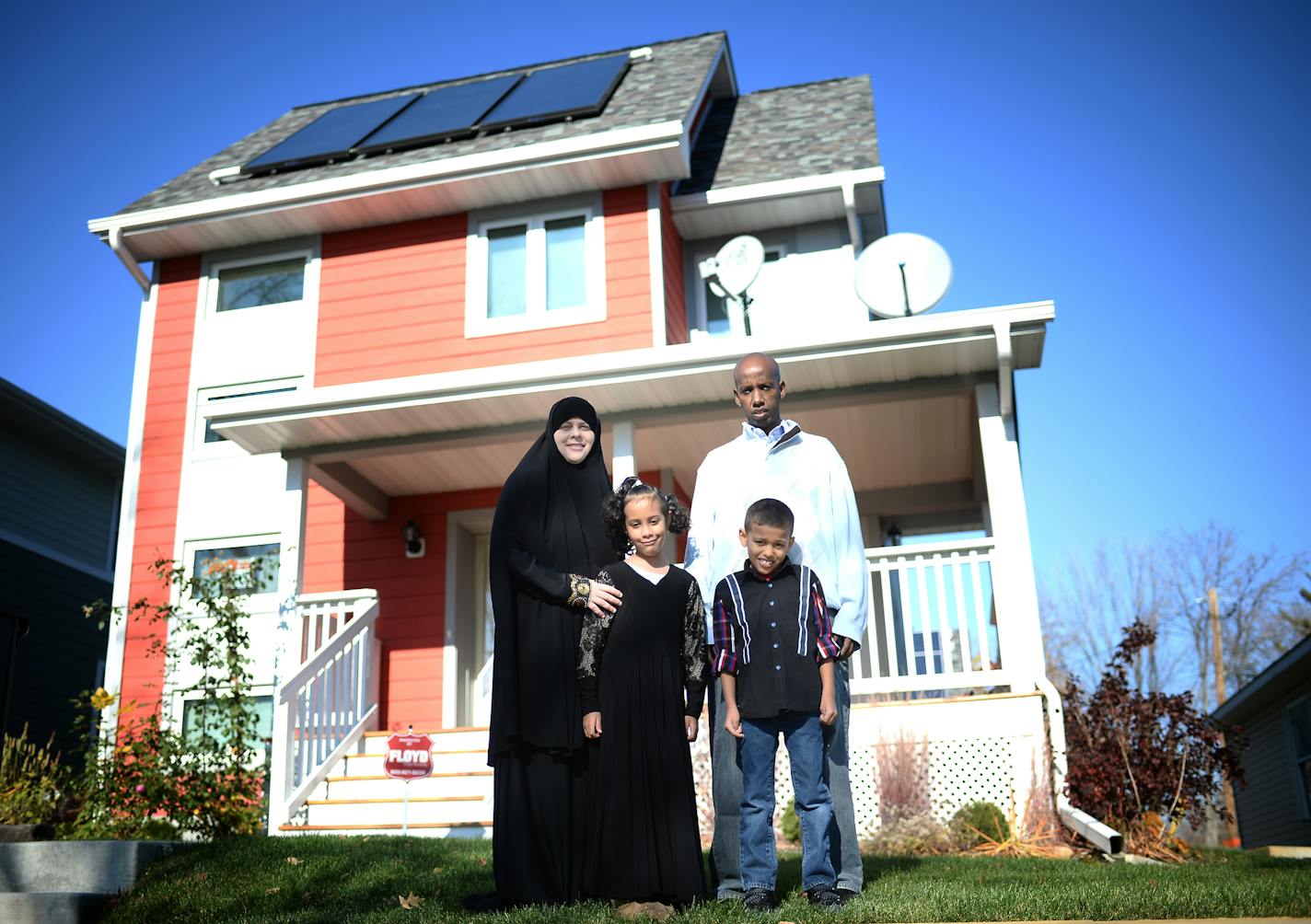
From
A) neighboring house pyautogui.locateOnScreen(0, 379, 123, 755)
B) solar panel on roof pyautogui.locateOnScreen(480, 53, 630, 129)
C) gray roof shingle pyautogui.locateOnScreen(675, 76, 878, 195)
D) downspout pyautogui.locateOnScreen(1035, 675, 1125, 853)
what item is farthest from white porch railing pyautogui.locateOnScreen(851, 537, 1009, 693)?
neighboring house pyautogui.locateOnScreen(0, 379, 123, 755)

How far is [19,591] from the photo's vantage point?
13.5 m

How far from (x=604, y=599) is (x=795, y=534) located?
0.69 metres

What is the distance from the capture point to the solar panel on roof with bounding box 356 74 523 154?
35.4ft

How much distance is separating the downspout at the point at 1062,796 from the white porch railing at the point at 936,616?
421mm

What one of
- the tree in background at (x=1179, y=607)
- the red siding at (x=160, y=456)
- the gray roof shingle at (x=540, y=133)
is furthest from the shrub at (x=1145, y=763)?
the tree in background at (x=1179, y=607)

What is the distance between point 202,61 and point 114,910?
1637 centimetres

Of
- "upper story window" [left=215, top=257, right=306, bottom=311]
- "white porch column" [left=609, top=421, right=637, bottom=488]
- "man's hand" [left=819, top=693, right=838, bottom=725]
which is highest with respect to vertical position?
"upper story window" [left=215, top=257, right=306, bottom=311]

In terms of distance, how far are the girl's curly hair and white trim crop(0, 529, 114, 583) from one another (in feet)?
40.7

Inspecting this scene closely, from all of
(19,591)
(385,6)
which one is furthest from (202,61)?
(19,591)

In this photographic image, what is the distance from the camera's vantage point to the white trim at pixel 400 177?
31.8 feet

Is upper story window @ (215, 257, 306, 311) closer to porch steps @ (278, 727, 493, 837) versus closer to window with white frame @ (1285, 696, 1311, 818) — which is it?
porch steps @ (278, 727, 493, 837)

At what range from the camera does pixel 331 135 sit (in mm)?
11578

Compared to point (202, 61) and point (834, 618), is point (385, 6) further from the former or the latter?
point (834, 618)

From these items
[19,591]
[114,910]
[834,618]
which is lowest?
[114,910]
